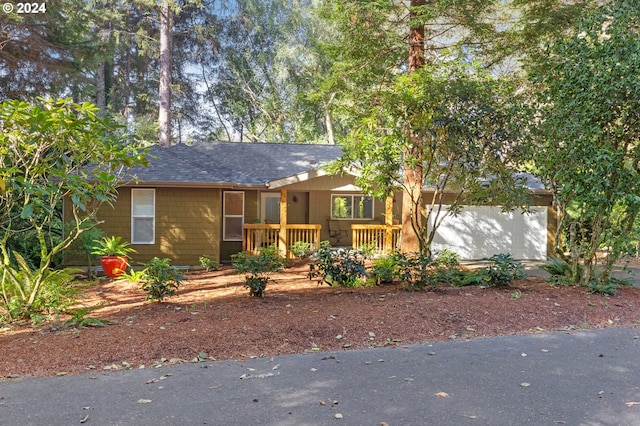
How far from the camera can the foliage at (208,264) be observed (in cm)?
1223

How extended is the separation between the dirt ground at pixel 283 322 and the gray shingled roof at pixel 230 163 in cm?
440

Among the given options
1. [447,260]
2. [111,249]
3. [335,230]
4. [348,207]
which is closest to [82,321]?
[111,249]

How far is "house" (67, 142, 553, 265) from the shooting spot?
12.4 m

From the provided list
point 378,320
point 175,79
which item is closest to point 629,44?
point 378,320

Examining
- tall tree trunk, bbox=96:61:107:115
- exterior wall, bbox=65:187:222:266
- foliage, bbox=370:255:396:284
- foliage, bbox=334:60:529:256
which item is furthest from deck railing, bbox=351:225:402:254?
tall tree trunk, bbox=96:61:107:115

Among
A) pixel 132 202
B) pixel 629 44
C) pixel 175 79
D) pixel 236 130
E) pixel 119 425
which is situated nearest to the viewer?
pixel 119 425

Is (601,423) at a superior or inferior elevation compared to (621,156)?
inferior

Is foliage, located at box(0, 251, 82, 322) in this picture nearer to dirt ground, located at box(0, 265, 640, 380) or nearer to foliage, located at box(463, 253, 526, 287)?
dirt ground, located at box(0, 265, 640, 380)

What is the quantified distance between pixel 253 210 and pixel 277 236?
124cm

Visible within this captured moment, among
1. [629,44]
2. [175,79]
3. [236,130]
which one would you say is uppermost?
[175,79]

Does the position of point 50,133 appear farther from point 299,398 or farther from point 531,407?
point 531,407

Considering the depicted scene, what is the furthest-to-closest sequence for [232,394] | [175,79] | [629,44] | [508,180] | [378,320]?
[175,79]
[508,180]
[629,44]
[378,320]
[232,394]

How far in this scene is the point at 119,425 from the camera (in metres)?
3.36

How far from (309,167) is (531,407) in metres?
12.4
